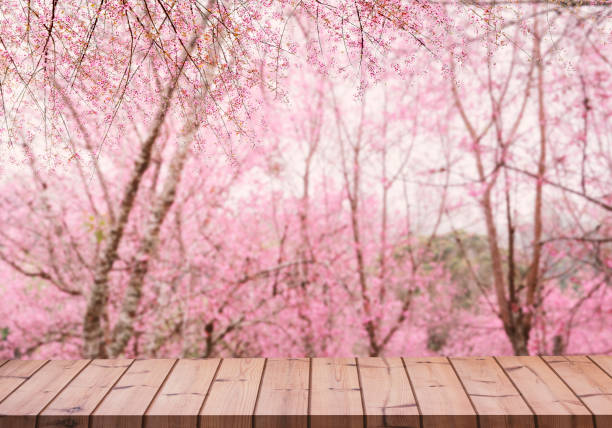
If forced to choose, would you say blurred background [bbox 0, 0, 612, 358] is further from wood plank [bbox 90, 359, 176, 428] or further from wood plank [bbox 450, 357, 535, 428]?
wood plank [bbox 450, 357, 535, 428]

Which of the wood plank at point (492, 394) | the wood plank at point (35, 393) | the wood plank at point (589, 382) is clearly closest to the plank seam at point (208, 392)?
the wood plank at point (35, 393)

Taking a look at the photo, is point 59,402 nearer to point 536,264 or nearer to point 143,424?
point 143,424

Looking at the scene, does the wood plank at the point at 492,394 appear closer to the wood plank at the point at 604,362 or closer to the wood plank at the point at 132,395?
the wood plank at the point at 604,362

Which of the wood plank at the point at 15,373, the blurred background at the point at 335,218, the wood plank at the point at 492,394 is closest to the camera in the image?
the wood plank at the point at 492,394

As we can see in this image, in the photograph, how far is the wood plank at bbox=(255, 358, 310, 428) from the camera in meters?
1.45

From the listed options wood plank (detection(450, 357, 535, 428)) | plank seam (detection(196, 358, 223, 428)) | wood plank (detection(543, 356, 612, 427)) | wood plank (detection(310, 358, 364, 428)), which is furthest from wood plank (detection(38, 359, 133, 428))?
wood plank (detection(543, 356, 612, 427))

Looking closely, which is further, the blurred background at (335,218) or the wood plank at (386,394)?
the blurred background at (335,218)

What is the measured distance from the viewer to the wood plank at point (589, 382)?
1.46 m

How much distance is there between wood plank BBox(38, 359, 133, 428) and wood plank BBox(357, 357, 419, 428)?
75cm

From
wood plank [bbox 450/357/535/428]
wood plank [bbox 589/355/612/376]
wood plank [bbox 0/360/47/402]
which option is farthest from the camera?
wood plank [bbox 589/355/612/376]

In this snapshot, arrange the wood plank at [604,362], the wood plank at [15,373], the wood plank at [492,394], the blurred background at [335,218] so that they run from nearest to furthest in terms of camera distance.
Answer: the wood plank at [492,394], the wood plank at [15,373], the wood plank at [604,362], the blurred background at [335,218]

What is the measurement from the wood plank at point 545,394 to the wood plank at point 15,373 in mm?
1492

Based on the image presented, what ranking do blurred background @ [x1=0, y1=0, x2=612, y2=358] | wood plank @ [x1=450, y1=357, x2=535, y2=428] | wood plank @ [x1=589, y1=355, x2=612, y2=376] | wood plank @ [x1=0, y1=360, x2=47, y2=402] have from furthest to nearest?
blurred background @ [x1=0, y1=0, x2=612, y2=358] → wood plank @ [x1=589, y1=355, x2=612, y2=376] → wood plank @ [x1=0, y1=360, x2=47, y2=402] → wood plank @ [x1=450, y1=357, x2=535, y2=428]

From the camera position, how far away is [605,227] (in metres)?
5.35
